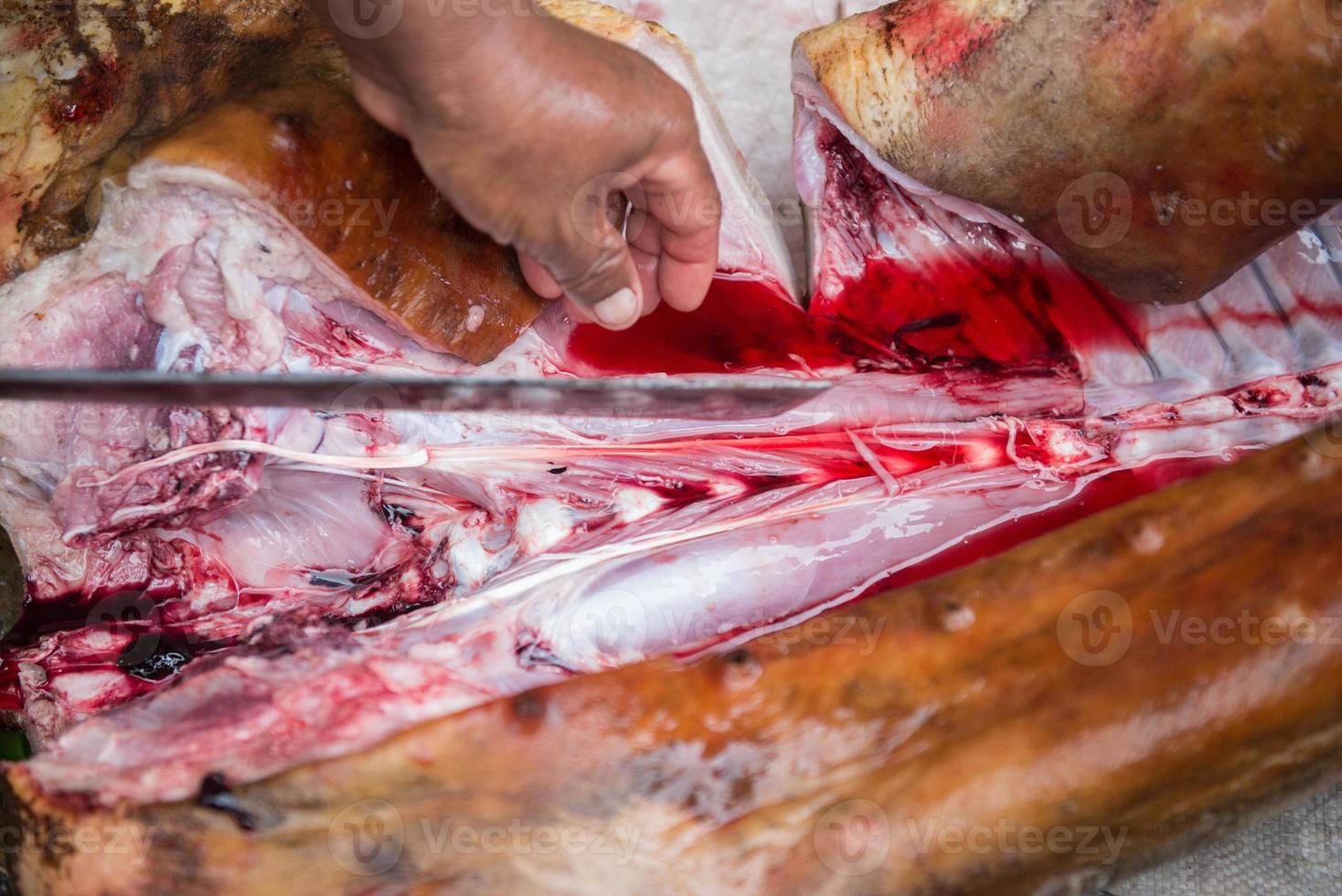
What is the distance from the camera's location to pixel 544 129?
1.29 meters

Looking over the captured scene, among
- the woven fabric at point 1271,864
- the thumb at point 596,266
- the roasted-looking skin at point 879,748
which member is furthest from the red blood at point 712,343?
the woven fabric at point 1271,864

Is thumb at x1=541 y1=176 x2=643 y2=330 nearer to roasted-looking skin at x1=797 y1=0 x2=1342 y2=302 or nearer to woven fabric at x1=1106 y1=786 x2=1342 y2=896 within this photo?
roasted-looking skin at x1=797 y1=0 x2=1342 y2=302

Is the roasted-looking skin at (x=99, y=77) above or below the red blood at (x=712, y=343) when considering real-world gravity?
above

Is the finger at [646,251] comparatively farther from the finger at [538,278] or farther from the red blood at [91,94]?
the red blood at [91,94]

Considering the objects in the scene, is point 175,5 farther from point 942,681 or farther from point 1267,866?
point 1267,866

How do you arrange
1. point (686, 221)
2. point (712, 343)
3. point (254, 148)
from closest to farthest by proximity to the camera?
point (254, 148) < point (686, 221) < point (712, 343)
